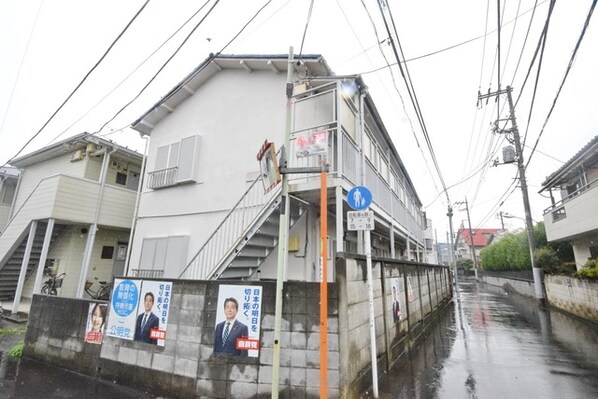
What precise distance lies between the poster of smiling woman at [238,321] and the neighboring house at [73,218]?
815 centimetres

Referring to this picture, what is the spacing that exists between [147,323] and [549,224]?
17.8 m

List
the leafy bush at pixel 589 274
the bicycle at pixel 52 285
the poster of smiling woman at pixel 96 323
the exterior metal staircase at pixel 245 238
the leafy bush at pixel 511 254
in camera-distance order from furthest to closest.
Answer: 1. the leafy bush at pixel 511 254
2. the bicycle at pixel 52 285
3. the leafy bush at pixel 589 274
4. the exterior metal staircase at pixel 245 238
5. the poster of smiling woman at pixel 96 323

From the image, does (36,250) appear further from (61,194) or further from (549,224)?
(549,224)

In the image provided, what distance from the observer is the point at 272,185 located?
3.93 metres

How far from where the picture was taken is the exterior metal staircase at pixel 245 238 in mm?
5816

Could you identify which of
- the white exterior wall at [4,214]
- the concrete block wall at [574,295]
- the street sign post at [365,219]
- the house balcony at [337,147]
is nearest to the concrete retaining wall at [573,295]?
the concrete block wall at [574,295]

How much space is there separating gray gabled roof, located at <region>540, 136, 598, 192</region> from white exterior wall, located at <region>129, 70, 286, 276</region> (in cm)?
1198

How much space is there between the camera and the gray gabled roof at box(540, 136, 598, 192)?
36.4 ft

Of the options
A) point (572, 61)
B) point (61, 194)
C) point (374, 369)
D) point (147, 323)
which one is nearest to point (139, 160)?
point (61, 194)

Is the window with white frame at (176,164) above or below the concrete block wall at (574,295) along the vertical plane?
above

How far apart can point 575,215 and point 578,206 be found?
0.49 m

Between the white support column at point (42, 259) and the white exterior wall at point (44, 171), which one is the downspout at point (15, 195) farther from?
the white support column at point (42, 259)

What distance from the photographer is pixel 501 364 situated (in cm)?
549

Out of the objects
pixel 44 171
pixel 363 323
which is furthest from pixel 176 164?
pixel 44 171
